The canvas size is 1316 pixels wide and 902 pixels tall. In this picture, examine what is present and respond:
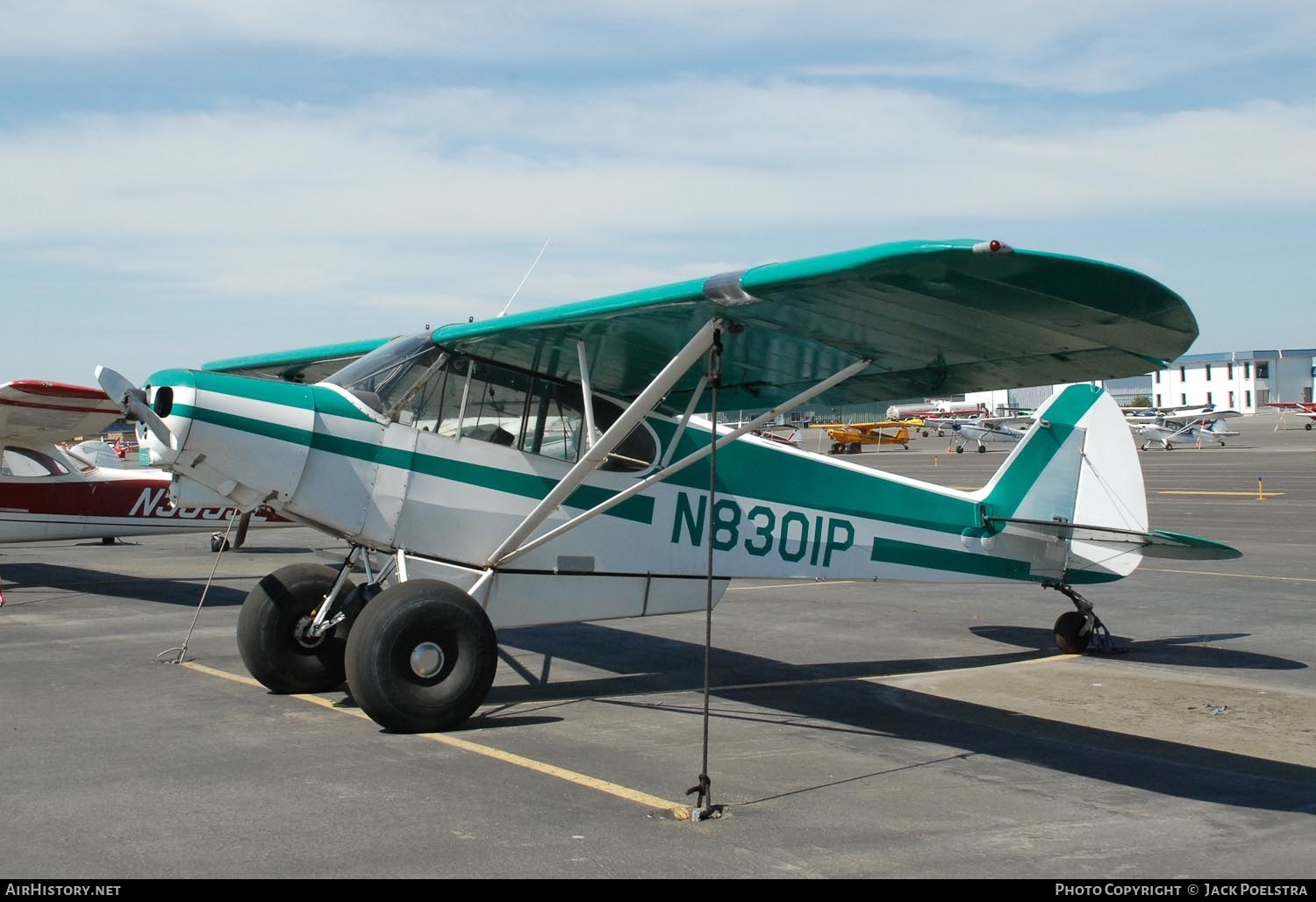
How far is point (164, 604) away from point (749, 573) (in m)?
7.88

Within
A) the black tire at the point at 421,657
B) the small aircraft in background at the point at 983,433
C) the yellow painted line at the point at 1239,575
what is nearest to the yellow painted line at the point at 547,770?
the black tire at the point at 421,657

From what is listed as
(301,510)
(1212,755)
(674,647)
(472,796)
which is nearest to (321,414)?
(301,510)

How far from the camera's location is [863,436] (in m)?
70.7

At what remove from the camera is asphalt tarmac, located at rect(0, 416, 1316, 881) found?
197 inches

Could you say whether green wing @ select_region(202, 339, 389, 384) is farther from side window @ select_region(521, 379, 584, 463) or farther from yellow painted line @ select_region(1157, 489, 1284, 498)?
yellow painted line @ select_region(1157, 489, 1284, 498)

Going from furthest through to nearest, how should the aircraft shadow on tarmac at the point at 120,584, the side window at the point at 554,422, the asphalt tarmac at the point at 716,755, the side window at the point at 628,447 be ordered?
the aircraft shadow on tarmac at the point at 120,584, the side window at the point at 628,447, the side window at the point at 554,422, the asphalt tarmac at the point at 716,755

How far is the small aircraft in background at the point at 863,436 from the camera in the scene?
224 feet

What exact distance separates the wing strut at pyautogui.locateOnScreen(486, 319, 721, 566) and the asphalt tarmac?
1192 mm

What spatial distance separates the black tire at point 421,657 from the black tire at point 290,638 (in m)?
1.33

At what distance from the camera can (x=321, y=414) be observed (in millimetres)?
7922

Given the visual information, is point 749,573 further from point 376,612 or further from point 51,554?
point 51,554

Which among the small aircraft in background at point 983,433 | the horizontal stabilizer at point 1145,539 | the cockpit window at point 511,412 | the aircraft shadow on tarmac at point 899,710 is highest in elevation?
the small aircraft in background at point 983,433

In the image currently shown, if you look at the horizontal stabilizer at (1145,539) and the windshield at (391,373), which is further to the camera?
the horizontal stabilizer at (1145,539)

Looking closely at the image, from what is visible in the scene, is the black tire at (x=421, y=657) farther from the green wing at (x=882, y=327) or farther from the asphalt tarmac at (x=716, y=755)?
the green wing at (x=882, y=327)
